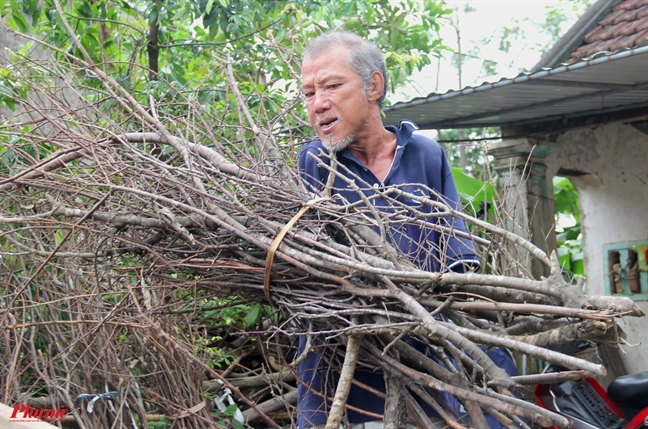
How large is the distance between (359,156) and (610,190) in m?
4.50

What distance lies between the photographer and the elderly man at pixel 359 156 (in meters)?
2.03

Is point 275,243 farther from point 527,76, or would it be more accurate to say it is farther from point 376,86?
point 527,76

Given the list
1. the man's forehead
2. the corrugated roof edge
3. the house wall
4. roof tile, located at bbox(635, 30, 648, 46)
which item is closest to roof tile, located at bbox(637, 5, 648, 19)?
roof tile, located at bbox(635, 30, 648, 46)

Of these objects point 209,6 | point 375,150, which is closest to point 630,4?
point 209,6

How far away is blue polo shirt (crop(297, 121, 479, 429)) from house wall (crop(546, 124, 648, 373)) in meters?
3.80

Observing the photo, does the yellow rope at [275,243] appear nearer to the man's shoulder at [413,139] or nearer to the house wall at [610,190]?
the man's shoulder at [413,139]

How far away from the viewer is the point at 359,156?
2.33 meters

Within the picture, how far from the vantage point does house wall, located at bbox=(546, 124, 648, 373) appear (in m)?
5.73

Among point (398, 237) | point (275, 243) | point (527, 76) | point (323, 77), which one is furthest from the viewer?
point (527, 76)

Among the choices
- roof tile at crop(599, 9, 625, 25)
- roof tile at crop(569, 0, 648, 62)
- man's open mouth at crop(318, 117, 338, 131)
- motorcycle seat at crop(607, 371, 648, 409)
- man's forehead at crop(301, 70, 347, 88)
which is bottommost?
motorcycle seat at crop(607, 371, 648, 409)

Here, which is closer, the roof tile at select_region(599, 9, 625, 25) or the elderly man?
the elderly man

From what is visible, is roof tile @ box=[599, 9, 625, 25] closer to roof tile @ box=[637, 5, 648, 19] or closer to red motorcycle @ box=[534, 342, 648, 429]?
roof tile @ box=[637, 5, 648, 19]

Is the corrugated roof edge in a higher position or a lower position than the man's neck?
higher

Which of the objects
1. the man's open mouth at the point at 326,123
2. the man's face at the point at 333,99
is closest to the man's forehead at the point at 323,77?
the man's face at the point at 333,99
